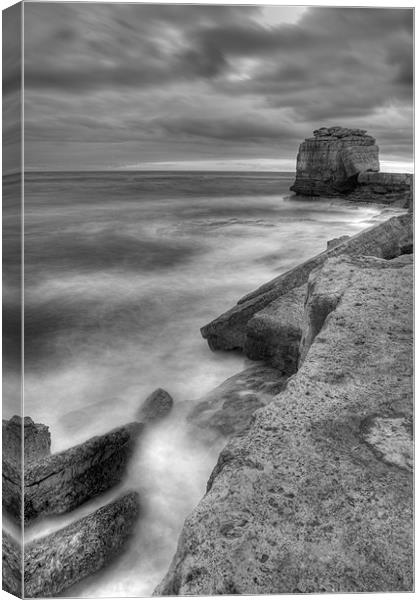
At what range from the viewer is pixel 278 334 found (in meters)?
3.42

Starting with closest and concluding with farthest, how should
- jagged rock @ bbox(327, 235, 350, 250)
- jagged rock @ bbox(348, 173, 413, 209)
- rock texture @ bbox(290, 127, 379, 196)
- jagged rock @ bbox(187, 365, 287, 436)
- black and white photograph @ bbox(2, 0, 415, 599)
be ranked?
black and white photograph @ bbox(2, 0, 415, 599), jagged rock @ bbox(187, 365, 287, 436), rock texture @ bbox(290, 127, 379, 196), jagged rock @ bbox(348, 173, 413, 209), jagged rock @ bbox(327, 235, 350, 250)

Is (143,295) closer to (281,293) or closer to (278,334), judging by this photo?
(278,334)

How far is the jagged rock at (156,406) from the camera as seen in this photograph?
2764 millimetres

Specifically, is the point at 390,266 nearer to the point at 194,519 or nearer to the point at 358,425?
the point at 358,425

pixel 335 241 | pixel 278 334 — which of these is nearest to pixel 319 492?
pixel 278 334

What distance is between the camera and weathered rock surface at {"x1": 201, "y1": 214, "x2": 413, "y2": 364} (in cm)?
351

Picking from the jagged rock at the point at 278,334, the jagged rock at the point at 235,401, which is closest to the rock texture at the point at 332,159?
the jagged rock at the point at 278,334

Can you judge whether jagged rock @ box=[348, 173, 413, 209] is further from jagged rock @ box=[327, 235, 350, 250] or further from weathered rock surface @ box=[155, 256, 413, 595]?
weathered rock surface @ box=[155, 256, 413, 595]

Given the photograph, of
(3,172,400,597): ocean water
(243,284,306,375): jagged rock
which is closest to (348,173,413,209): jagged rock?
(3,172,400,597): ocean water

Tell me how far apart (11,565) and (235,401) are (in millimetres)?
1411

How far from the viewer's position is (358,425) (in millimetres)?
1792

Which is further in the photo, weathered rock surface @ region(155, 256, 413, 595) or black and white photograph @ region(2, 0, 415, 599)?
black and white photograph @ region(2, 0, 415, 599)

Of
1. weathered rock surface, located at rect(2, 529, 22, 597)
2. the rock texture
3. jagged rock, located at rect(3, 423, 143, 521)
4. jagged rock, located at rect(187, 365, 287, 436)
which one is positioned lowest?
weathered rock surface, located at rect(2, 529, 22, 597)

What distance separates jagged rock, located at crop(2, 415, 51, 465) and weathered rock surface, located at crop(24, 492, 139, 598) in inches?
14.0
